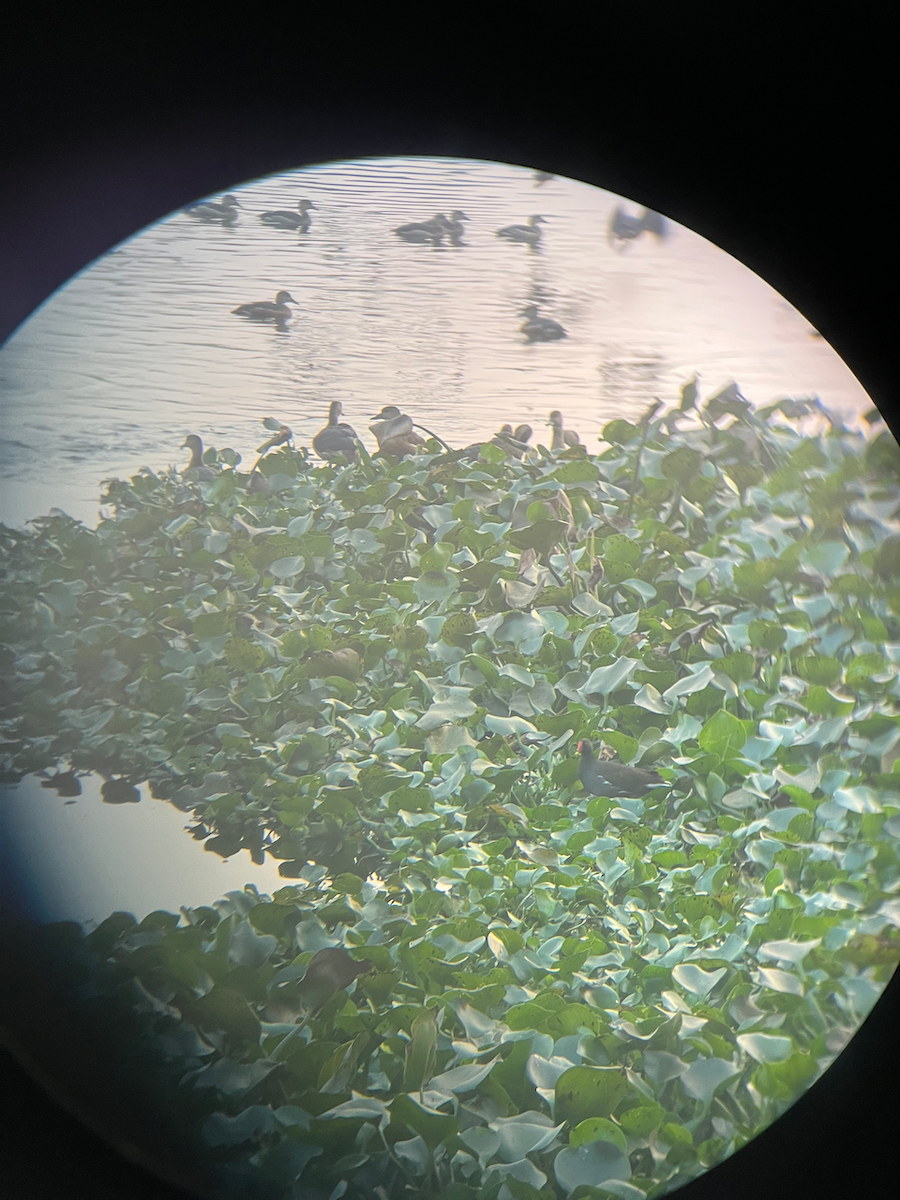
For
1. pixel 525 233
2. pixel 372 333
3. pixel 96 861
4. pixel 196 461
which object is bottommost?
pixel 96 861

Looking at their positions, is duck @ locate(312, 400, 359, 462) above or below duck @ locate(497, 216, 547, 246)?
below

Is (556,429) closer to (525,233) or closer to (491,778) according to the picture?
(525,233)

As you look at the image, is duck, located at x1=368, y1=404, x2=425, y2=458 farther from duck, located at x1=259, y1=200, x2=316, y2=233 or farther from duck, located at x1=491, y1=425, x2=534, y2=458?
duck, located at x1=259, y1=200, x2=316, y2=233

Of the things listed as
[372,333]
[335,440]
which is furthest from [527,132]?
[335,440]

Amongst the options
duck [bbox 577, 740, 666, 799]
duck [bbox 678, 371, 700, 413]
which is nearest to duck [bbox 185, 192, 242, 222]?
duck [bbox 678, 371, 700, 413]

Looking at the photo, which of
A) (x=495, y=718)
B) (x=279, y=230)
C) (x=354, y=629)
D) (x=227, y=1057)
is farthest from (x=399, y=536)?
(x=227, y=1057)

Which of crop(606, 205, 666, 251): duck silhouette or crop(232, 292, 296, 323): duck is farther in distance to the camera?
crop(232, 292, 296, 323): duck
